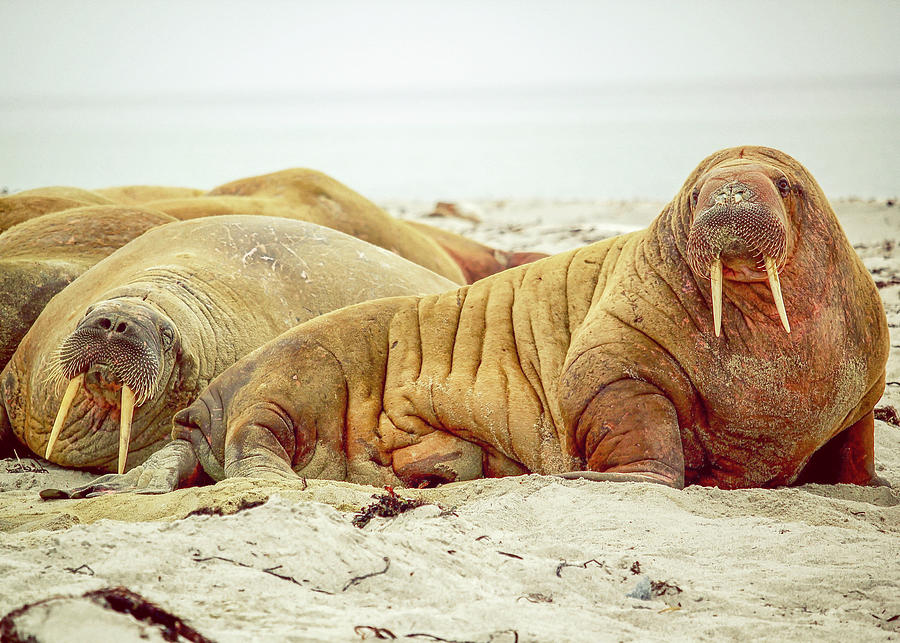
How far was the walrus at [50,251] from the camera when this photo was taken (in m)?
6.04

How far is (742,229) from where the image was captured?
386 centimetres

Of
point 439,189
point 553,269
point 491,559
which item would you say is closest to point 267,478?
point 491,559

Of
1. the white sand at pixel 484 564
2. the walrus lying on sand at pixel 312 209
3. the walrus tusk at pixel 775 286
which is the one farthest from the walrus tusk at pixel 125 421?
the walrus lying on sand at pixel 312 209

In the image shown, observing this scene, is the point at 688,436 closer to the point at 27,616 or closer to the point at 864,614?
the point at 864,614

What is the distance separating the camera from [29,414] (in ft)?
18.3

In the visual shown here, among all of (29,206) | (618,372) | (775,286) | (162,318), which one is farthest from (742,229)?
(29,206)

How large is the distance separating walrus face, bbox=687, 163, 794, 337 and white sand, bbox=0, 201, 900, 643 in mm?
806

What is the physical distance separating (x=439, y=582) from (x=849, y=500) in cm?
204

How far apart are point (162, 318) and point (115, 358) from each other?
1.23 feet

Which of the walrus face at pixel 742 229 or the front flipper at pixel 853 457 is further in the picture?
the front flipper at pixel 853 457

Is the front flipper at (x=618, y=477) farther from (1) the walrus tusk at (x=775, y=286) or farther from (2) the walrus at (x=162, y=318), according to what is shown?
(2) the walrus at (x=162, y=318)

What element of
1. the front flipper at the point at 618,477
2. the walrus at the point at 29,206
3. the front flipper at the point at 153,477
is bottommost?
the front flipper at the point at 153,477

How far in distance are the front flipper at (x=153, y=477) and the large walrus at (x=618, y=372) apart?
0.04ft

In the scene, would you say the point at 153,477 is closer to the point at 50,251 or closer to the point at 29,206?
the point at 50,251
